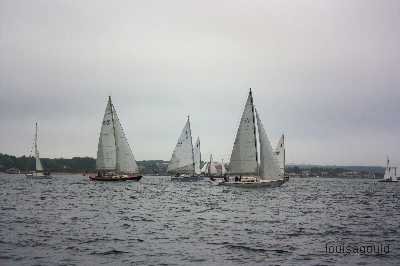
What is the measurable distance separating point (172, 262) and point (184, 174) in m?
99.0

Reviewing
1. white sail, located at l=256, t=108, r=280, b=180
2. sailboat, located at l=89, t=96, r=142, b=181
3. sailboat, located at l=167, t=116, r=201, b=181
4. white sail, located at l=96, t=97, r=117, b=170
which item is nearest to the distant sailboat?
sailboat, located at l=167, t=116, r=201, b=181

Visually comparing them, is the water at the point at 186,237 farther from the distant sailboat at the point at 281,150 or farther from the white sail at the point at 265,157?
the distant sailboat at the point at 281,150

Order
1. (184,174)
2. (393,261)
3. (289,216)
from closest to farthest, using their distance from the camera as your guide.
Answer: (393,261) → (289,216) → (184,174)

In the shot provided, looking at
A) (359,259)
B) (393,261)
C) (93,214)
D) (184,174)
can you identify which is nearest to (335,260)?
(359,259)

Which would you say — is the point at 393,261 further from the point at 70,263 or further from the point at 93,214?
the point at 93,214

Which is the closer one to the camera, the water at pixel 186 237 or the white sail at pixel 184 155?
the water at pixel 186 237

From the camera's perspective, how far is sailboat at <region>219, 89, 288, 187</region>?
66312 millimetres

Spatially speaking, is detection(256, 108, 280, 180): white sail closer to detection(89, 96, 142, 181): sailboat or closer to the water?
the water

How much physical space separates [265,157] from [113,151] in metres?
34.8

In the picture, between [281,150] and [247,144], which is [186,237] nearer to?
[247,144]

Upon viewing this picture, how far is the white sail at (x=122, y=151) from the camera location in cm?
9050

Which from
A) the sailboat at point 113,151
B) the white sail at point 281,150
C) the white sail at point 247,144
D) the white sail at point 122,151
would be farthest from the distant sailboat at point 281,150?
the white sail at point 247,144

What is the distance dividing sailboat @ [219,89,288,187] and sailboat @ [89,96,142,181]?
2945cm

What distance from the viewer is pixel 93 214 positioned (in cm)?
3438
